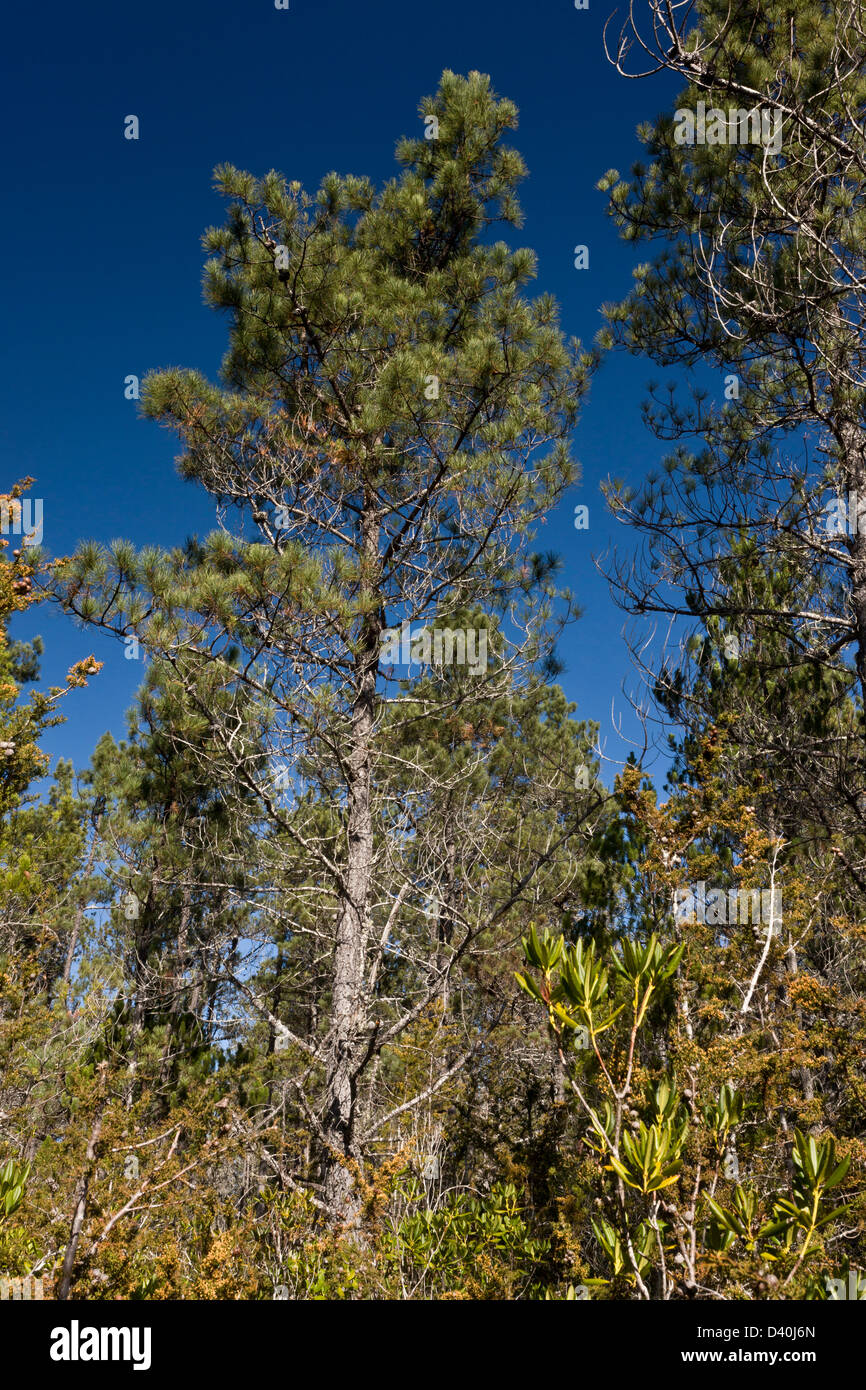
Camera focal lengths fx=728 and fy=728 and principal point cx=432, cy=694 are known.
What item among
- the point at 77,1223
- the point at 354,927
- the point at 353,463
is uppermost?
the point at 353,463

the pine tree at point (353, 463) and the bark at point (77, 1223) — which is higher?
the pine tree at point (353, 463)

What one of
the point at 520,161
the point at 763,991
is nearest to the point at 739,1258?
the point at 763,991

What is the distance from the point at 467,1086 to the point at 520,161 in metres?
6.89

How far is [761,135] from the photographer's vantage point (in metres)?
4.79

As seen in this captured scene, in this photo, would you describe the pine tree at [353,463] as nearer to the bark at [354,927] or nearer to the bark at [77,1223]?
the bark at [354,927]

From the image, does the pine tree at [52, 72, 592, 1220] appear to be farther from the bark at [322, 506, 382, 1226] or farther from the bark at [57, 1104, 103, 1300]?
the bark at [57, 1104, 103, 1300]

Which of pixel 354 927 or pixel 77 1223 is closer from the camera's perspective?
pixel 77 1223

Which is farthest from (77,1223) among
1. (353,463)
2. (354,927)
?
(353,463)

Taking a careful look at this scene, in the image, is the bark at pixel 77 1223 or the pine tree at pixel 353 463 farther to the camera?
the pine tree at pixel 353 463

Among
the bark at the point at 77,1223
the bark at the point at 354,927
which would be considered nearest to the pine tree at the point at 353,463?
the bark at the point at 354,927

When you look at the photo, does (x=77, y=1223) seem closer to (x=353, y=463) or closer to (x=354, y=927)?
(x=354, y=927)

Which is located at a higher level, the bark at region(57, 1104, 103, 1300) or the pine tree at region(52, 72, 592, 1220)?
the pine tree at region(52, 72, 592, 1220)

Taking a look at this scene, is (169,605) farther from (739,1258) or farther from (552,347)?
(739,1258)

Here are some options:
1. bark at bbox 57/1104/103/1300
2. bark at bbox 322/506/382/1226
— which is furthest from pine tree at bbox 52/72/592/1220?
bark at bbox 57/1104/103/1300
